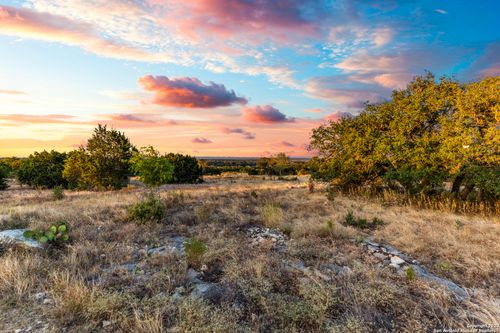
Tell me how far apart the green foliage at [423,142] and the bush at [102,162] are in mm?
18063

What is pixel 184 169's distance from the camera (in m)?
42.1

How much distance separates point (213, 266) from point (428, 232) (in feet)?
23.4

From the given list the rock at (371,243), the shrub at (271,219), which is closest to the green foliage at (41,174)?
the shrub at (271,219)

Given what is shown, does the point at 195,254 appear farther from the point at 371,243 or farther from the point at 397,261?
the point at 371,243

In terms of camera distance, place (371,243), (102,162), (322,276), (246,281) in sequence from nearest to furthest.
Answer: (246,281) → (322,276) → (371,243) → (102,162)

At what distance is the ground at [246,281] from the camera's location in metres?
4.19

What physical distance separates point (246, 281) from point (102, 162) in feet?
82.6

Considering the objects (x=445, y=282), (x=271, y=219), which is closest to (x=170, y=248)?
(x=271, y=219)

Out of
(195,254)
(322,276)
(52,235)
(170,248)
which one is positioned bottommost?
(322,276)

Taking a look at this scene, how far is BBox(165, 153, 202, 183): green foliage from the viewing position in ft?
136

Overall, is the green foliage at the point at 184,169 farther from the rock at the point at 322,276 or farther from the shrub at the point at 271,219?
the rock at the point at 322,276

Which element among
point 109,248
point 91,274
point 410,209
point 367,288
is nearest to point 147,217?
point 109,248

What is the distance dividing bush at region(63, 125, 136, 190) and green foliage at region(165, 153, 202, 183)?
13154 millimetres

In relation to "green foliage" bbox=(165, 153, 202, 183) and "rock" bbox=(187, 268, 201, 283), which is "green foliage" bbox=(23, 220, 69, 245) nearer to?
"rock" bbox=(187, 268, 201, 283)
